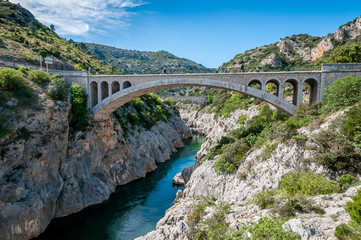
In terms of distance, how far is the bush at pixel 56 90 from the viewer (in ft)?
68.9

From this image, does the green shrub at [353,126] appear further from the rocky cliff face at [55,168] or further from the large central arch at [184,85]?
the rocky cliff face at [55,168]

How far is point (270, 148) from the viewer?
48.3 feet

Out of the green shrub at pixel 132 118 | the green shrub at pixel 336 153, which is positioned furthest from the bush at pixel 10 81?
the green shrub at pixel 336 153

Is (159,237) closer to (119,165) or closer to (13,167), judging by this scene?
(13,167)

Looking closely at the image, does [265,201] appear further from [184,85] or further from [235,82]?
[184,85]

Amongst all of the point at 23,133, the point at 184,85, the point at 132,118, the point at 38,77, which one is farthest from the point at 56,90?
the point at 184,85

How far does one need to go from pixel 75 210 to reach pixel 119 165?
7.57 meters

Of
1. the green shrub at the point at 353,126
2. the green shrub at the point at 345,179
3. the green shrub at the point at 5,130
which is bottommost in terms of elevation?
the green shrub at the point at 345,179

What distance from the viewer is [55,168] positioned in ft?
62.0

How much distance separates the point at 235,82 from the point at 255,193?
11356mm

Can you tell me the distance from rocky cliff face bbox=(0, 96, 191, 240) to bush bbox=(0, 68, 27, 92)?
2.10 metres

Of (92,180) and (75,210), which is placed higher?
(92,180)

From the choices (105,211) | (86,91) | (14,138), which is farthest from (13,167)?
(86,91)

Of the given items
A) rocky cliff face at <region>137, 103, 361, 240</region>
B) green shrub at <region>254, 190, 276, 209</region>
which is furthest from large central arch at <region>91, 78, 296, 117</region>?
green shrub at <region>254, 190, 276, 209</region>
